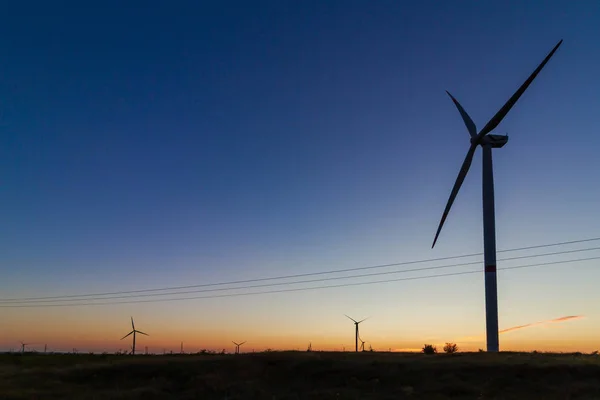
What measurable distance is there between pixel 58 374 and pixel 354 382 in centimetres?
Result: 3210

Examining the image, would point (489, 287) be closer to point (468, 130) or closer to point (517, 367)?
point (517, 367)

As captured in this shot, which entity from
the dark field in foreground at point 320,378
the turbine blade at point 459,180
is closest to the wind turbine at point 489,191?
the turbine blade at point 459,180

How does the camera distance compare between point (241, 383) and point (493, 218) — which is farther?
point (493, 218)

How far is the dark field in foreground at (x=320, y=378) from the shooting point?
4994 centimetres

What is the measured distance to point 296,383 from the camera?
55844 millimetres

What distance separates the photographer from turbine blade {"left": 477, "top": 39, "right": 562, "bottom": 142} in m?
82.0

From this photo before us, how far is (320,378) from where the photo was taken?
56.8 metres

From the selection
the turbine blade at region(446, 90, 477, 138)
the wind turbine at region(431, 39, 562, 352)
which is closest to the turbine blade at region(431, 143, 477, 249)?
the wind turbine at region(431, 39, 562, 352)

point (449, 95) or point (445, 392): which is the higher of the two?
point (449, 95)

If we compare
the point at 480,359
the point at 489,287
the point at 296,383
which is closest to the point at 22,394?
the point at 296,383

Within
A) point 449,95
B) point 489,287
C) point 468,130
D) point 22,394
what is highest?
point 449,95

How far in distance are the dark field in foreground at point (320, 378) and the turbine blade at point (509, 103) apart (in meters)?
36.6

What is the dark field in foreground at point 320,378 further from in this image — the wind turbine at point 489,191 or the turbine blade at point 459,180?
the turbine blade at point 459,180

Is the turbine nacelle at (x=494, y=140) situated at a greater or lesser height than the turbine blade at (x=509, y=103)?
lesser
